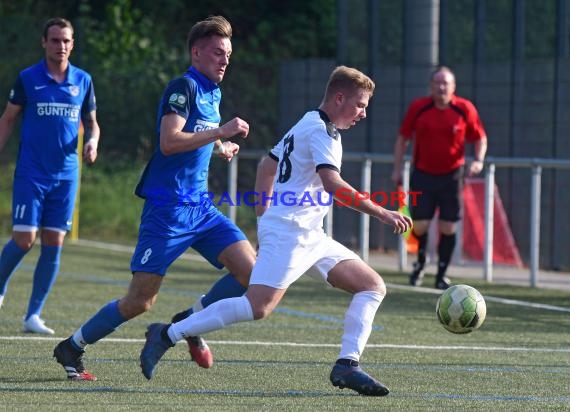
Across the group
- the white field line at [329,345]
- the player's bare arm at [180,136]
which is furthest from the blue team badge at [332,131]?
the white field line at [329,345]

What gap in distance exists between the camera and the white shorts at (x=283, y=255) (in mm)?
7352

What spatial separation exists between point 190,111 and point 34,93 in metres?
2.48

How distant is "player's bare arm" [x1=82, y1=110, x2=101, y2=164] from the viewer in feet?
32.1

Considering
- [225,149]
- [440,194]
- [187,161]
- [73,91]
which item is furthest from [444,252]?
[187,161]

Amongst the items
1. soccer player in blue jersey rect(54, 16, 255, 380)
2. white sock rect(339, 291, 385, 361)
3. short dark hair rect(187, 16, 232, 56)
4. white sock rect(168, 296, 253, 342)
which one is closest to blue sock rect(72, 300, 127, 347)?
soccer player in blue jersey rect(54, 16, 255, 380)

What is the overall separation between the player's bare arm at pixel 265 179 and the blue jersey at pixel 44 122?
2.40 meters

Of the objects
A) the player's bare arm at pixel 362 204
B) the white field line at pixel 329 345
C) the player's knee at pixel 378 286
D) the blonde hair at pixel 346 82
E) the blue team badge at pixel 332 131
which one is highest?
the blonde hair at pixel 346 82

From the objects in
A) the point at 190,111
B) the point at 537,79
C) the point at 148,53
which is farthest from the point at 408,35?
the point at 190,111

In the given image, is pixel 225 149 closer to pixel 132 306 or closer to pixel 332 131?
pixel 332 131

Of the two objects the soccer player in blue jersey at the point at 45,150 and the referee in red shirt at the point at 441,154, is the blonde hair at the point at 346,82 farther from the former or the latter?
the referee in red shirt at the point at 441,154

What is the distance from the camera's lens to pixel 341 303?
41.0ft

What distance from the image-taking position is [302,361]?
873cm

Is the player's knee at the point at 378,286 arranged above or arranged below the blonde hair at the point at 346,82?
below

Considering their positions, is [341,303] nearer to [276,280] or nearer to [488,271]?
[488,271]
